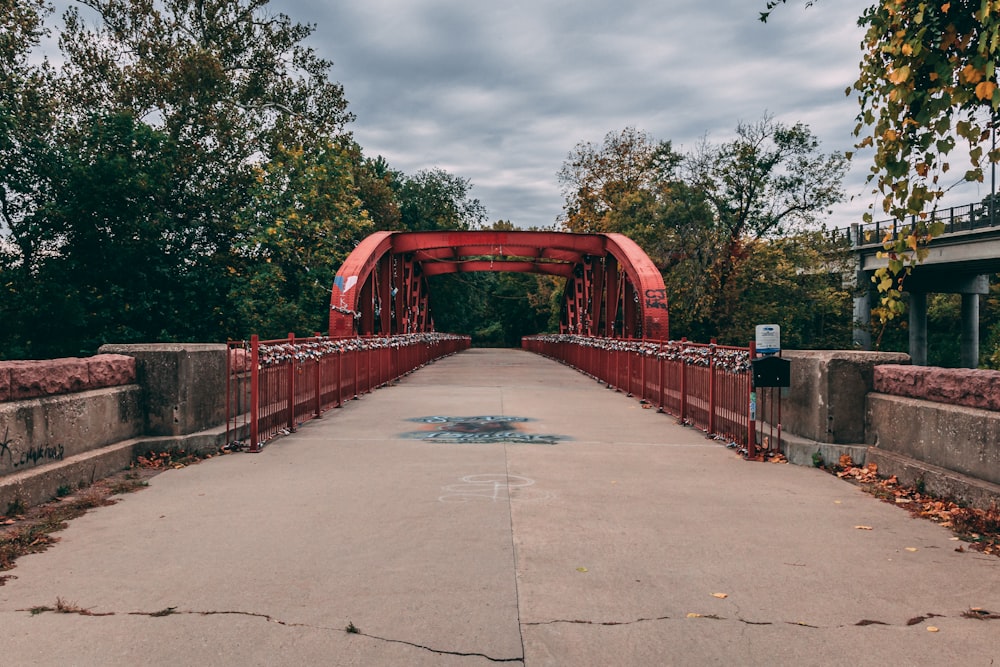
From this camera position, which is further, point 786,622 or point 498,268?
point 498,268

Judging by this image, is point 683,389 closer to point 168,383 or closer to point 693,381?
point 693,381

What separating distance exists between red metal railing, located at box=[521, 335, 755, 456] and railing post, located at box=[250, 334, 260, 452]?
5.79 m

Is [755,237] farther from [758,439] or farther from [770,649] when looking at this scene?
[770,649]

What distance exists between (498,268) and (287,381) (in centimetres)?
3103

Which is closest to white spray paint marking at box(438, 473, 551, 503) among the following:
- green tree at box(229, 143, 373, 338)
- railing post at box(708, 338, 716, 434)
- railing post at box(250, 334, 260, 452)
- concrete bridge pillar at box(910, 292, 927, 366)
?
railing post at box(250, 334, 260, 452)

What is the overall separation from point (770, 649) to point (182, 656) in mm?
2598

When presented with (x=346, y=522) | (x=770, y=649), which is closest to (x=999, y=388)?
(x=770, y=649)

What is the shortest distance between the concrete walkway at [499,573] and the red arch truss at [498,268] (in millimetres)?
13226

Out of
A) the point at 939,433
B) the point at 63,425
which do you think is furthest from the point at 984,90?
the point at 63,425

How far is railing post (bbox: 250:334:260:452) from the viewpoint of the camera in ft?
29.8

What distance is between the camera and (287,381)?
10.7 m

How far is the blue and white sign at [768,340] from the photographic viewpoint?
8578 millimetres

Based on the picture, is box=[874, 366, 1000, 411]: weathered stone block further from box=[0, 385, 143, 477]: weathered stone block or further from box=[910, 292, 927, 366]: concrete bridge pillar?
box=[910, 292, 927, 366]: concrete bridge pillar

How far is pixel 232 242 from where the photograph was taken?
2669cm
